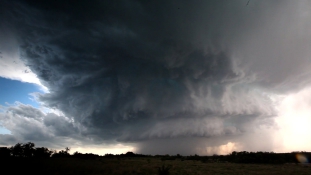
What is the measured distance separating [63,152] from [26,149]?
1799 cm

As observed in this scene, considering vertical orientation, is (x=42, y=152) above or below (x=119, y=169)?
above

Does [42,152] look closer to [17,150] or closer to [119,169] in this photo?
[17,150]

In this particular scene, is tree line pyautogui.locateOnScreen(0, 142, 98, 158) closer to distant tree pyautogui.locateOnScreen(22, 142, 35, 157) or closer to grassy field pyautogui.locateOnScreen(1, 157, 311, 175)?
distant tree pyautogui.locateOnScreen(22, 142, 35, 157)

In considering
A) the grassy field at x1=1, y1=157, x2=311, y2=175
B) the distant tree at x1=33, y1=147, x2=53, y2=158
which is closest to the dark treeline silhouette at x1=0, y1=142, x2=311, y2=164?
the distant tree at x1=33, y1=147, x2=53, y2=158

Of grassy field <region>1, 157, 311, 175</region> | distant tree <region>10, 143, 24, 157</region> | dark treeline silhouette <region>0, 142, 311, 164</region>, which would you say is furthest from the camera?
distant tree <region>10, 143, 24, 157</region>

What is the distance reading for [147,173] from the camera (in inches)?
1534

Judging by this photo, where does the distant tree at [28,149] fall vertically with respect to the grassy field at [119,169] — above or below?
above

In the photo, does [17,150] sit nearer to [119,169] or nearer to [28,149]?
[28,149]

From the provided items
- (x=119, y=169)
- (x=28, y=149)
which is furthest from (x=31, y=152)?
(x=119, y=169)

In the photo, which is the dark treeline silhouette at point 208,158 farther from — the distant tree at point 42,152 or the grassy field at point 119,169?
the grassy field at point 119,169

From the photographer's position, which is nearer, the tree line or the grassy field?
the grassy field

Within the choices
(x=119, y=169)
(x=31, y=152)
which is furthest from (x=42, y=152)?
(x=119, y=169)

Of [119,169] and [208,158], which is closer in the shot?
[119,169]

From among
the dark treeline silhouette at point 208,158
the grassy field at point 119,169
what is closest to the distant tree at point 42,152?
the dark treeline silhouette at point 208,158
